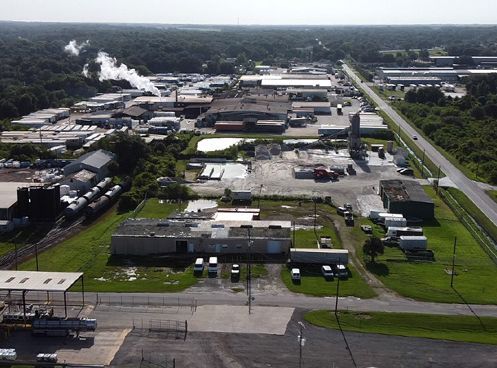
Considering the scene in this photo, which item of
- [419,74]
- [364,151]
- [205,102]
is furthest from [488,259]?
[419,74]

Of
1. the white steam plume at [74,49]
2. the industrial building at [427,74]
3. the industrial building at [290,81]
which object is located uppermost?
the white steam plume at [74,49]

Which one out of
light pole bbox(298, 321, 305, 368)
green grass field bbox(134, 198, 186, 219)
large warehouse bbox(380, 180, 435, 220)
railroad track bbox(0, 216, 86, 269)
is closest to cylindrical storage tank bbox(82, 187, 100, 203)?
railroad track bbox(0, 216, 86, 269)

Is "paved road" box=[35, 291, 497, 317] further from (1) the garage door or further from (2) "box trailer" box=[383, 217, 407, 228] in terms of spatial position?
(2) "box trailer" box=[383, 217, 407, 228]

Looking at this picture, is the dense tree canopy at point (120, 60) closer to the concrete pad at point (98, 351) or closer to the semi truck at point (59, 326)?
the semi truck at point (59, 326)

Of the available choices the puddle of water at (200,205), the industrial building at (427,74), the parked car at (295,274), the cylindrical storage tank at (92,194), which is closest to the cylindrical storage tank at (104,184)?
the cylindrical storage tank at (92,194)

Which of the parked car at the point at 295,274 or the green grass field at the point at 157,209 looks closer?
the parked car at the point at 295,274
